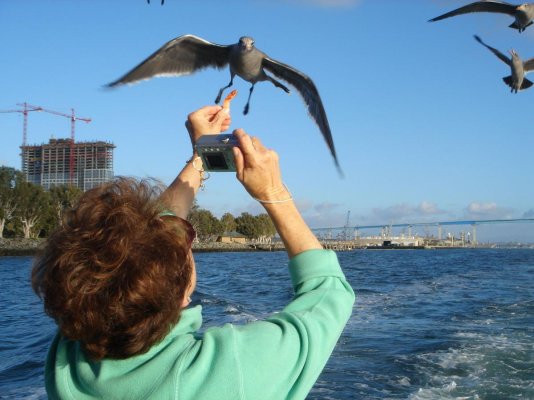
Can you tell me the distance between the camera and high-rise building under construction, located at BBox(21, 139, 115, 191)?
134750 mm

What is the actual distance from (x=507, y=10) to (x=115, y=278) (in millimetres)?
6846

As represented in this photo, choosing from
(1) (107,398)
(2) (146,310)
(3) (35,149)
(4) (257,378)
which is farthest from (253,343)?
(3) (35,149)

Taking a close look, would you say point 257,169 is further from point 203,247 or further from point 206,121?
point 203,247

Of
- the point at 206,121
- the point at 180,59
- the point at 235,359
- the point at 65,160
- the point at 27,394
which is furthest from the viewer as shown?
the point at 65,160

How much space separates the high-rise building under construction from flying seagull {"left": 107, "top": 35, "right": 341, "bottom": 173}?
13068 centimetres

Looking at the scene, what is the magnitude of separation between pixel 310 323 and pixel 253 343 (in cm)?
14

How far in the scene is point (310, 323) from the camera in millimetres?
1271

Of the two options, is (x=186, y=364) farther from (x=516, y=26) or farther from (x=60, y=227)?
(x=516, y=26)

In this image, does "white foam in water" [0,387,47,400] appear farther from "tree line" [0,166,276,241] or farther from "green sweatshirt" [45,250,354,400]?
"tree line" [0,166,276,241]

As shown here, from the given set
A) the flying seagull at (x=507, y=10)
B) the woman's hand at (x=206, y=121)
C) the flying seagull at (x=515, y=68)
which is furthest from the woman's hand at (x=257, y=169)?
the flying seagull at (x=515, y=68)

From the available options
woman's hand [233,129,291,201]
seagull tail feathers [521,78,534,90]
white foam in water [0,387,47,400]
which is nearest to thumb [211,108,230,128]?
woman's hand [233,129,291,201]

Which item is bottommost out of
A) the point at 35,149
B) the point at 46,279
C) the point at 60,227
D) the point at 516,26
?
the point at 46,279

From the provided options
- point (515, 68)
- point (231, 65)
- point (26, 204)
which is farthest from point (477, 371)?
point (26, 204)

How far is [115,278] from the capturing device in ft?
3.97
